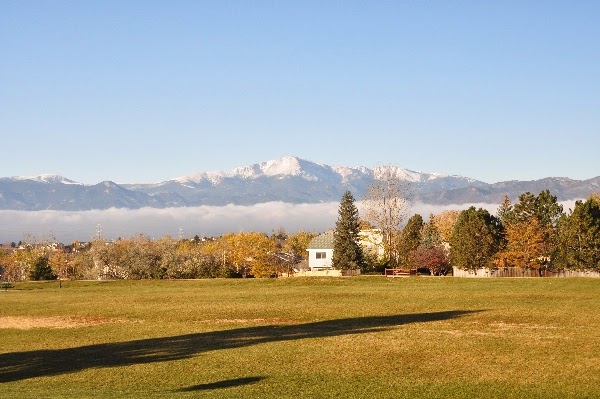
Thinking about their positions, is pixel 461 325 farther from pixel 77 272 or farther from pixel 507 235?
pixel 77 272

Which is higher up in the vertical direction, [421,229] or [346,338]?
[421,229]

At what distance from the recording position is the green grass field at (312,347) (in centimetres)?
2528

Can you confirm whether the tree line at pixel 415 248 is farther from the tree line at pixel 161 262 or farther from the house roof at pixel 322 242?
the house roof at pixel 322 242

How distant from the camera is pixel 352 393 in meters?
24.1

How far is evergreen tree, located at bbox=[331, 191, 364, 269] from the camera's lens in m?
107

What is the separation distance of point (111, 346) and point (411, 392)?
662 inches

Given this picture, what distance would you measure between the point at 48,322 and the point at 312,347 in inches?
824

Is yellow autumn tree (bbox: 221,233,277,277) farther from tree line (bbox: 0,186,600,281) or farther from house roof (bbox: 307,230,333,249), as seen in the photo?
house roof (bbox: 307,230,333,249)

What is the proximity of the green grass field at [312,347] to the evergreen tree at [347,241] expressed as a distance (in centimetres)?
4622

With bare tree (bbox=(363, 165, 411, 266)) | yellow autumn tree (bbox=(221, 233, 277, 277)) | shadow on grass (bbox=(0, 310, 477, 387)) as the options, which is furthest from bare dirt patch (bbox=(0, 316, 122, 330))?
bare tree (bbox=(363, 165, 411, 266))

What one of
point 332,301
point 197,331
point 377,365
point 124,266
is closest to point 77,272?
point 124,266

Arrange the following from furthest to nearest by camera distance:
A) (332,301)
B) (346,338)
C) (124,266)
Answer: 1. (124,266)
2. (332,301)
3. (346,338)

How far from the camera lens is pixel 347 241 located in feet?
353

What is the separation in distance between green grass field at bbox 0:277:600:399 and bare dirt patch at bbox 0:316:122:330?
8 centimetres
